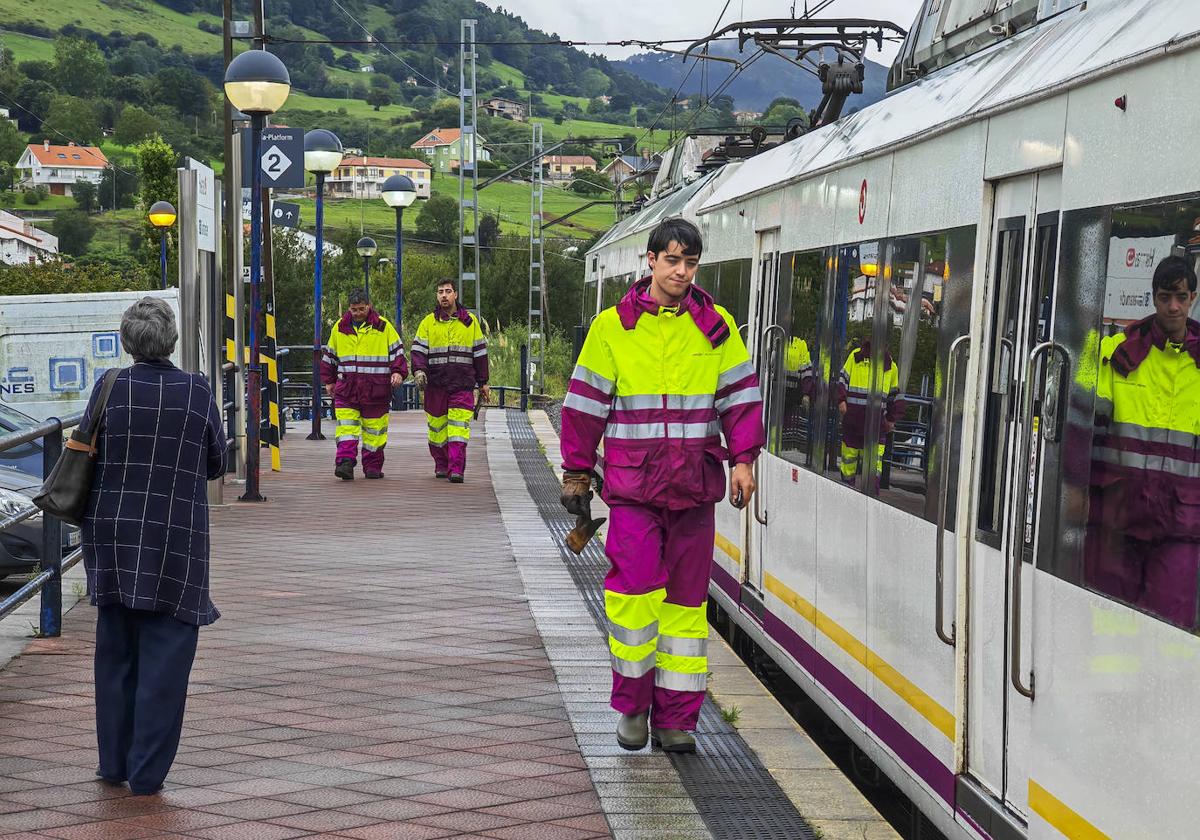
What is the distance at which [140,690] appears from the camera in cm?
562

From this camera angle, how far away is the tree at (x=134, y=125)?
125 meters

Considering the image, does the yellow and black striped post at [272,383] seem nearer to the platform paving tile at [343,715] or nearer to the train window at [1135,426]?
the platform paving tile at [343,715]

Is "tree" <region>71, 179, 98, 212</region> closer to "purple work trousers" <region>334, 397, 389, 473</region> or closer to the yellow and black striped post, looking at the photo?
the yellow and black striped post

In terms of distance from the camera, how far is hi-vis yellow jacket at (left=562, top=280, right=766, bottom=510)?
6.03 meters

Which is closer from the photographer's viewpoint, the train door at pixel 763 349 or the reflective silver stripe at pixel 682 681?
the reflective silver stripe at pixel 682 681

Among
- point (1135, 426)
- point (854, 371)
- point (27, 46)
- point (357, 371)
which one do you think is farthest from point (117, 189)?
point (1135, 426)

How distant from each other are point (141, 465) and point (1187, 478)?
347 cm

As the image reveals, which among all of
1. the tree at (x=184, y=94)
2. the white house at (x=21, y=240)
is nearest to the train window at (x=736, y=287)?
the white house at (x=21, y=240)

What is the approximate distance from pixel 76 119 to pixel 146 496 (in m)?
134

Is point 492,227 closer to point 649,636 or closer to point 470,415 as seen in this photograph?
point 470,415

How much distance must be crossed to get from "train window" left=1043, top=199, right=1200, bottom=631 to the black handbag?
123 inches

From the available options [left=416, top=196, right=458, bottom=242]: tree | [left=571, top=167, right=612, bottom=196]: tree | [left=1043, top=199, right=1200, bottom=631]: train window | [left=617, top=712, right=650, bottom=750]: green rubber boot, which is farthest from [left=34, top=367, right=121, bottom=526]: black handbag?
[left=416, top=196, right=458, bottom=242]: tree

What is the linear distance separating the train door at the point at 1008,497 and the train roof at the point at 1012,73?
303 mm

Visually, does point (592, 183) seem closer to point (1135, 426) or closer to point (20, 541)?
point (20, 541)
